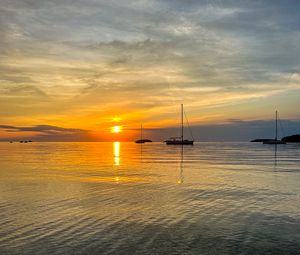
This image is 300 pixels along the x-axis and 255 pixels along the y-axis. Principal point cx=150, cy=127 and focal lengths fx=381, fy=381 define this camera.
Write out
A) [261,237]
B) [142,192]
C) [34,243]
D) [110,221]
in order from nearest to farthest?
[34,243] < [261,237] < [110,221] < [142,192]

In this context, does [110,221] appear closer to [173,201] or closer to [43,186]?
[173,201]

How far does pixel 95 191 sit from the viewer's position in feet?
102

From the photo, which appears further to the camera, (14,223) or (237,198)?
(237,198)

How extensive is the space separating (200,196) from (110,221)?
1038cm

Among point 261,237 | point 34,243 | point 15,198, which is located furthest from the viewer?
point 15,198

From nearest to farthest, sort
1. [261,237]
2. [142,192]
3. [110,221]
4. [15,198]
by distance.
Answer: [261,237], [110,221], [15,198], [142,192]

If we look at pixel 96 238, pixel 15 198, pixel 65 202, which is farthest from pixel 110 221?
pixel 15 198

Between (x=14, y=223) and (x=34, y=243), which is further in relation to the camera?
(x=14, y=223)

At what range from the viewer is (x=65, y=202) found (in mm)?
25250

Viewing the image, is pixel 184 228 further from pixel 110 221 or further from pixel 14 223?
pixel 14 223

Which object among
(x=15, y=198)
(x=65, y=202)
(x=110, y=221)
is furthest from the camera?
(x=15, y=198)

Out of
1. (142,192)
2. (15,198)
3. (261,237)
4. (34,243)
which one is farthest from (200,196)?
(34,243)

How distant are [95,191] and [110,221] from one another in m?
11.6

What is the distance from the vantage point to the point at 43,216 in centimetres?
2072
